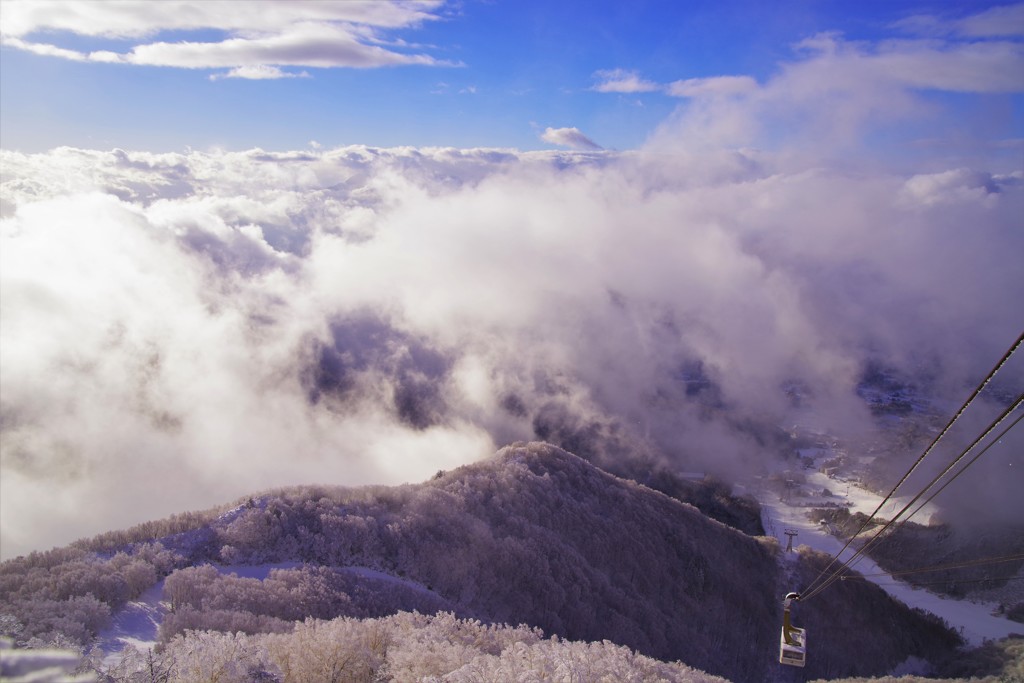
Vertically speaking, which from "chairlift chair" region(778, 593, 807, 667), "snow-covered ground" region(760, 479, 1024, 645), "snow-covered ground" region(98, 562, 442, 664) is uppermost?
"snow-covered ground" region(98, 562, 442, 664)

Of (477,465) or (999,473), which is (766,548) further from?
(999,473)

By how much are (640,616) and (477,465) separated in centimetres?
1261

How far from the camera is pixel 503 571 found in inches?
1151

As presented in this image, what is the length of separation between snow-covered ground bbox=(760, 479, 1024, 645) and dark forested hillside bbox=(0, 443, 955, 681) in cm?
607

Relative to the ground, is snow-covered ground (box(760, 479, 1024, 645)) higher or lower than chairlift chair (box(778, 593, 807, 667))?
lower

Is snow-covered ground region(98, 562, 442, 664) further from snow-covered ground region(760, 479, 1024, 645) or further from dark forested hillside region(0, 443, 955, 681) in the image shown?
snow-covered ground region(760, 479, 1024, 645)

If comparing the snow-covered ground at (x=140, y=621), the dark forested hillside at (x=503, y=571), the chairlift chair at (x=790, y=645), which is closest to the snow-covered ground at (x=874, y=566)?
the dark forested hillside at (x=503, y=571)

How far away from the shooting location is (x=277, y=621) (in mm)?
19172

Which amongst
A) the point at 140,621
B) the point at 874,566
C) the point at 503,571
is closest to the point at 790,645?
the point at 503,571

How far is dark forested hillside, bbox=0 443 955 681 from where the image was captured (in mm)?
20516

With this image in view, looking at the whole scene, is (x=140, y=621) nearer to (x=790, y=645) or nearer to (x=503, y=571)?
(x=503, y=571)

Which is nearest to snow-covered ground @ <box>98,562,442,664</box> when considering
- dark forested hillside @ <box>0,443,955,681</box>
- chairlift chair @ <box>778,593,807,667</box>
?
dark forested hillside @ <box>0,443,955,681</box>

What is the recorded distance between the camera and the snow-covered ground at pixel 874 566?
159 feet

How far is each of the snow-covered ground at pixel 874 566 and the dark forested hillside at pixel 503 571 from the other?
607cm
